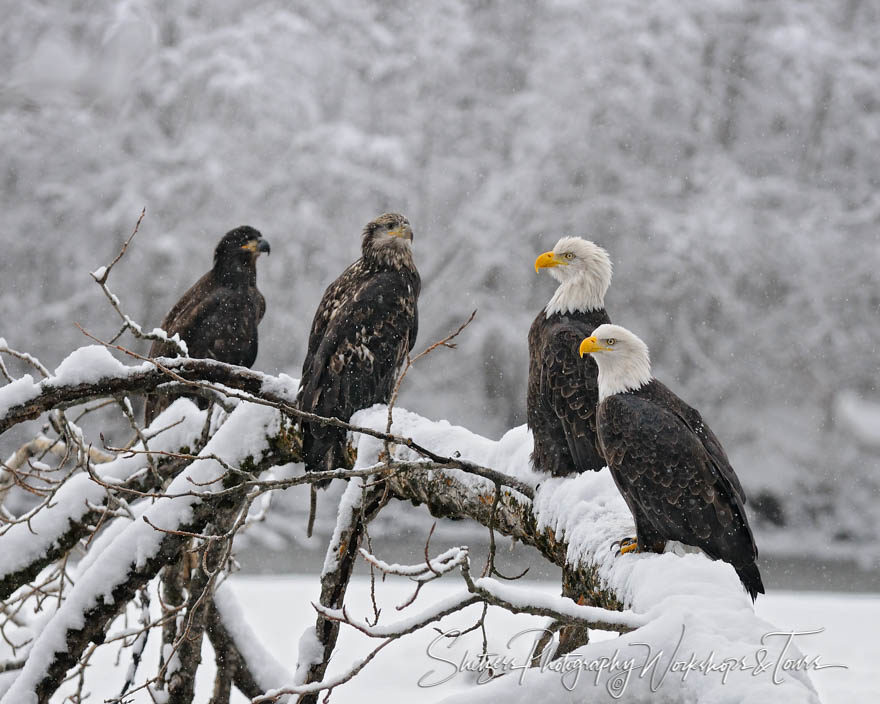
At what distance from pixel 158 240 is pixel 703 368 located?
803 centimetres

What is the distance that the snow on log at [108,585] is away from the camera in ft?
10.2

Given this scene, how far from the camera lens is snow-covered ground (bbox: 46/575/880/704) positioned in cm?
646

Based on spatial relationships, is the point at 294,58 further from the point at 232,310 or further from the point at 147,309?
the point at 232,310

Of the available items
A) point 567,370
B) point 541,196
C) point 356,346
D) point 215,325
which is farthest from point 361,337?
point 541,196

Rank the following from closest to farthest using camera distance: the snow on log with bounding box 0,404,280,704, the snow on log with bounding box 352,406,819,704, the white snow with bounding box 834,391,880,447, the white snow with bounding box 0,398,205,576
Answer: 1. the snow on log with bounding box 352,406,819,704
2. the snow on log with bounding box 0,404,280,704
3. the white snow with bounding box 0,398,205,576
4. the white snow with bounding box 834,391,880,447

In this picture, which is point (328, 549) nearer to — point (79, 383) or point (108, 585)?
point (108, 585)

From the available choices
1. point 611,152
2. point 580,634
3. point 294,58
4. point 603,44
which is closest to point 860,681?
point 580,634

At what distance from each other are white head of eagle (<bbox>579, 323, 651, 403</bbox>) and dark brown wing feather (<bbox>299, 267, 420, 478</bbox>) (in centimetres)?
104

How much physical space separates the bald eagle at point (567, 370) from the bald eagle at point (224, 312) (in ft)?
6.72

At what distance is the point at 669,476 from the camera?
8.54 ft

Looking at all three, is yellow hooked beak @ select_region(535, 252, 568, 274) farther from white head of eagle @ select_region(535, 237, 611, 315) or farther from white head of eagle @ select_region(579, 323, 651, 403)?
white head of eagle @ select_region(579, 323, 651, 403)

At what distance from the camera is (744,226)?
13.2 meters

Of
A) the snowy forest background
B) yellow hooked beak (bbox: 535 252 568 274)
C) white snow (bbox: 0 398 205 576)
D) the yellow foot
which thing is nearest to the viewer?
the yellow foot

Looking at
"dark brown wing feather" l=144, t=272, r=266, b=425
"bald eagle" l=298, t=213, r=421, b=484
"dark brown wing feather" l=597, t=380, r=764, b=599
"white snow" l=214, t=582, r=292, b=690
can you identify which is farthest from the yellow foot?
"dark brown wing feather" l=144, t=272, r=266, b=425
